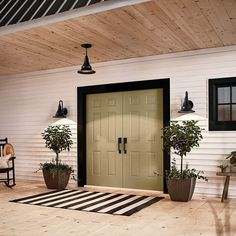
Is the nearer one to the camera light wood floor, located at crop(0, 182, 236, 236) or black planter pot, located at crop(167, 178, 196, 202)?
light wood floor, located at crop(0, 182, 236, 236)

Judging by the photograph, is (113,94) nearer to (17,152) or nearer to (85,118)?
(85,118)

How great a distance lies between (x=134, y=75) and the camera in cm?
640

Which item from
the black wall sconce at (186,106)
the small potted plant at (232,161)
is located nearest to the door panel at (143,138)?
the black wall sconce at (186,106)

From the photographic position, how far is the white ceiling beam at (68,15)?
379 centimetres

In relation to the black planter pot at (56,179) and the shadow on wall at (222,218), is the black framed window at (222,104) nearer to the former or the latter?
the shadow on wall at (222,218)

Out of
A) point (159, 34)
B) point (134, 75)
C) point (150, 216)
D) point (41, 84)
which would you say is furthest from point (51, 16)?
point (41, 84)

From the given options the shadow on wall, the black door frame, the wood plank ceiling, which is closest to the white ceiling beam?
the wood plank ceiling

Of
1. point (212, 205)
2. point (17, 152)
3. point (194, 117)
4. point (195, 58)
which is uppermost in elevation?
point (195, 58)

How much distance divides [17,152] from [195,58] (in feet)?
15.6

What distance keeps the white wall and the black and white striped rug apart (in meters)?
1.16

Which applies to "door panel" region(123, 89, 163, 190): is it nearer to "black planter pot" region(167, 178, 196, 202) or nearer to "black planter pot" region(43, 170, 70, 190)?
"black planter pot" region(167, 178, 196, 202)

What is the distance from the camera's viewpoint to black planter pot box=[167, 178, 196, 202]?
523cm

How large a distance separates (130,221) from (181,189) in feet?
4.82

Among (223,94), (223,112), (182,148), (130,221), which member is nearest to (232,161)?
(182,148)
